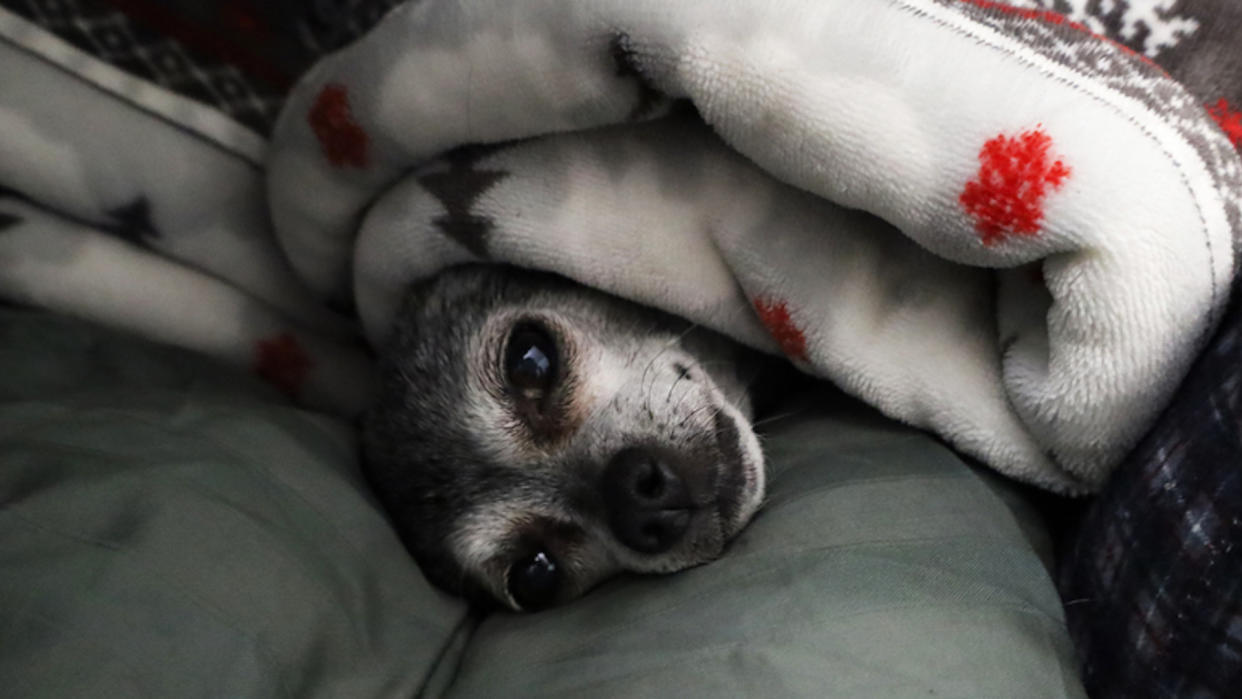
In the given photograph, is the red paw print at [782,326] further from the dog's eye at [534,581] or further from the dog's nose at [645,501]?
the dog's eye at [534,581]

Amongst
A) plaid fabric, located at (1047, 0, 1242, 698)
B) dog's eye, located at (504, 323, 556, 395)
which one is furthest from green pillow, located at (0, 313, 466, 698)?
plaid fabric, located at (1047, 0, 1242, 698)

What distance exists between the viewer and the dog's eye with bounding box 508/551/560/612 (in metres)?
1.30

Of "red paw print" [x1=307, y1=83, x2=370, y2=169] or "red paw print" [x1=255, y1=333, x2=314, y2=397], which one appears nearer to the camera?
"red paw print" [x1=307, y1=83, x2=370, y2=169]

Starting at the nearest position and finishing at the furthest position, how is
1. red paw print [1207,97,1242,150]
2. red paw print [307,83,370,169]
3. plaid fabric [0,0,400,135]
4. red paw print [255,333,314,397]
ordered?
1. red paw print [1207,97,1242,150]
2. red paw print [307,83,370,169]
3. plaid fabric [0,0,400,135]
4. red paw print [255,333,314,397]

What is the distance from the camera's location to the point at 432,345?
1394mm

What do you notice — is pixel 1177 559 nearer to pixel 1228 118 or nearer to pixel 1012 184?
pixel 1012 184

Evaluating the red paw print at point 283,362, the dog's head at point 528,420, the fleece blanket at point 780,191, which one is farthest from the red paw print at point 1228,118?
the red paw print at point 283,362

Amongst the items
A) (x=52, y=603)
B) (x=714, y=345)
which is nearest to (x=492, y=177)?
(x=714, y=345)

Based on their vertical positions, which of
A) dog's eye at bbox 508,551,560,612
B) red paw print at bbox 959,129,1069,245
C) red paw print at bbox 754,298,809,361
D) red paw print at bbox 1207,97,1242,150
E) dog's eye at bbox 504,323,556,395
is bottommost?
dog's eye at bbox 508,551,560,612

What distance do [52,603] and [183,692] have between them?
0.42ft

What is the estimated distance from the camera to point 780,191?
117cm

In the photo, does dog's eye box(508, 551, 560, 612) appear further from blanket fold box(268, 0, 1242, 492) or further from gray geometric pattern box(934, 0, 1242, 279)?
gray geometric pattern box(934, 0, 1242, 279)

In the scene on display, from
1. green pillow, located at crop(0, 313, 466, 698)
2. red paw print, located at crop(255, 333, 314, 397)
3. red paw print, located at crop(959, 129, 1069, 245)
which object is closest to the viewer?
green pillow, located at crop(0, 313, 466, 698)

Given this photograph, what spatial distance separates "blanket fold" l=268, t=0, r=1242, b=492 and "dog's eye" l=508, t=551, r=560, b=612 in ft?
1.24
